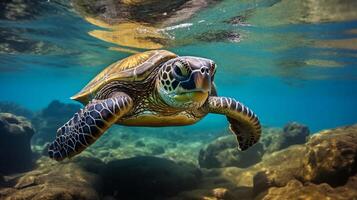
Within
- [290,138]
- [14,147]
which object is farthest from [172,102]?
[14,147]

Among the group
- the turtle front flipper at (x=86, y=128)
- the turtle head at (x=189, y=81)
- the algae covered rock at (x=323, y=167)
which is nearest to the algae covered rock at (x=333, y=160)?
the algae covered rock at (x=323, y=167)

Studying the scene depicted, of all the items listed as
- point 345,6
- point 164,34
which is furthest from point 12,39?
point 345,6

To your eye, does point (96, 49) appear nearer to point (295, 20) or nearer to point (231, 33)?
point (231, 33)

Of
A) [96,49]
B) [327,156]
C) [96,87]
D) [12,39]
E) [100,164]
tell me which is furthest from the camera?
[96,49]

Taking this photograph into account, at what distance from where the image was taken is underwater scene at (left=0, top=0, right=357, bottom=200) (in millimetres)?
5707

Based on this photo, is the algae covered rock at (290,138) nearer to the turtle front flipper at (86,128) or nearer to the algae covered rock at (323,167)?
the algae covered rock at (323,167)

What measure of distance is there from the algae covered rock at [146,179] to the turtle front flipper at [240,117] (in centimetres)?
203

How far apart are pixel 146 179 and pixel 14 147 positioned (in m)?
8.34

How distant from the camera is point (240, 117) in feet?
23.0

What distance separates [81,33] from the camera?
18.0 m

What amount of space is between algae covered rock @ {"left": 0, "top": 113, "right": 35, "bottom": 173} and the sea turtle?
6659 millimetres

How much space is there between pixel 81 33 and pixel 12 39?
18.7 ft

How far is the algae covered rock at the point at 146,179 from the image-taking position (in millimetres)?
7926

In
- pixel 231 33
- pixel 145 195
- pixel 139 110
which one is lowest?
pixel 145 195
